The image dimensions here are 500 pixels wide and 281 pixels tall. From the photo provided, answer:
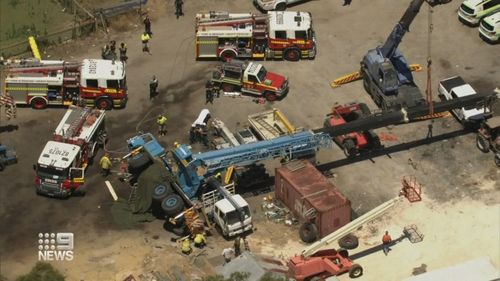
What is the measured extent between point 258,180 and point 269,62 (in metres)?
13.2

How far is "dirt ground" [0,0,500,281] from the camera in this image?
4675cm

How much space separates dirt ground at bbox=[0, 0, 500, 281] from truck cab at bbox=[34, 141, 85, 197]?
710mm

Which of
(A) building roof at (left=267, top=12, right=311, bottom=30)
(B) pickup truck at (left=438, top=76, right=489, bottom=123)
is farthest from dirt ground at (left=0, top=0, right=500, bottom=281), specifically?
(A) building roof at (left=267, top=12, right=311, bottom=30)

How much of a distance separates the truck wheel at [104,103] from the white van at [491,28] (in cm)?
2592

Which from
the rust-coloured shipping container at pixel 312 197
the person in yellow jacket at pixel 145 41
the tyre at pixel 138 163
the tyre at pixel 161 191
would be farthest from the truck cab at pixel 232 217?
the person in yellow jacket at pixel 145 41

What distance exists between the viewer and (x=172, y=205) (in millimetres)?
48031

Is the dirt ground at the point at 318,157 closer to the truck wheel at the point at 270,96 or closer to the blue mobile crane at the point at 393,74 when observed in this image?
the truck wheel at the point at 270,96

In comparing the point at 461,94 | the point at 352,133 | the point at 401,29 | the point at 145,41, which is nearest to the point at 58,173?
the point at 145,41

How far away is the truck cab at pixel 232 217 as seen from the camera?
154ft

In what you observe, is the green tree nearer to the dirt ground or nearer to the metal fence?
the dirt ground

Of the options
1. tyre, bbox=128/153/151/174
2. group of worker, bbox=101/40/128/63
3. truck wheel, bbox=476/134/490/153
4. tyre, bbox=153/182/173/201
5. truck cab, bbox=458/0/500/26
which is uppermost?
truck cab, bbox=458/0/500/26

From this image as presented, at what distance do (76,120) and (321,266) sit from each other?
1840 centimetres

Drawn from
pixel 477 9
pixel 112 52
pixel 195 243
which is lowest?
pixel 195 243

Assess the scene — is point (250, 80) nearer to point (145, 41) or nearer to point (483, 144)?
point (145, 41)
